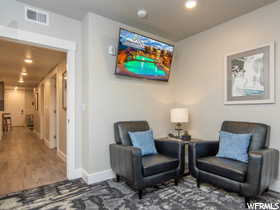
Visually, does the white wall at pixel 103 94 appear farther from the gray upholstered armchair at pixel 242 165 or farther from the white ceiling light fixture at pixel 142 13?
the gray upholstered armchair at pixel 242 165

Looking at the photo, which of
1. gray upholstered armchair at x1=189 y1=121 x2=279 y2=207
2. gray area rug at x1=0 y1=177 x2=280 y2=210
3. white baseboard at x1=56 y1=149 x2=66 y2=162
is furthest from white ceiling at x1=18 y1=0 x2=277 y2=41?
white baseboard at x1=56 y1=149 x2=66 y2=162

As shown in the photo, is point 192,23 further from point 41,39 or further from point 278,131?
point 41,39

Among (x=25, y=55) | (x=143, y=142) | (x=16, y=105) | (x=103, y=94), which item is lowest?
(x=143, y=142)

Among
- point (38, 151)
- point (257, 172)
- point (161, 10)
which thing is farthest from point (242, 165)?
point (38, 151)

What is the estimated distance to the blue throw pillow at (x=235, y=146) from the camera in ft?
7.00

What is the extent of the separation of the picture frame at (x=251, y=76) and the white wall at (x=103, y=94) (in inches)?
60.9

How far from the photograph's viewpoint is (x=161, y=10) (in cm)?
247

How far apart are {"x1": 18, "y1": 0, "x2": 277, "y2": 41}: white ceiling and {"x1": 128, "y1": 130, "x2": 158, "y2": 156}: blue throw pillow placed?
1.85 metres

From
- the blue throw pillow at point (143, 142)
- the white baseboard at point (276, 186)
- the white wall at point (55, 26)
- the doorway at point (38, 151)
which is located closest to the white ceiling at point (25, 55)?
the doorway at point (38, 151)

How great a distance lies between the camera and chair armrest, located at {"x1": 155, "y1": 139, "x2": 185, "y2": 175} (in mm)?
2361

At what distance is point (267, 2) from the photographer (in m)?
2.28

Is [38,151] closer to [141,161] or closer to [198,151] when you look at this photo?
[141,161]

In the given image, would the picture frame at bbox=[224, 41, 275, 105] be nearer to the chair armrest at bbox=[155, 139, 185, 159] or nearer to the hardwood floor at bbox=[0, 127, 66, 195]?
the chair armrest at bbox=[155, 139, 185, 159]

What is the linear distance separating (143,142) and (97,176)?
882 mm
